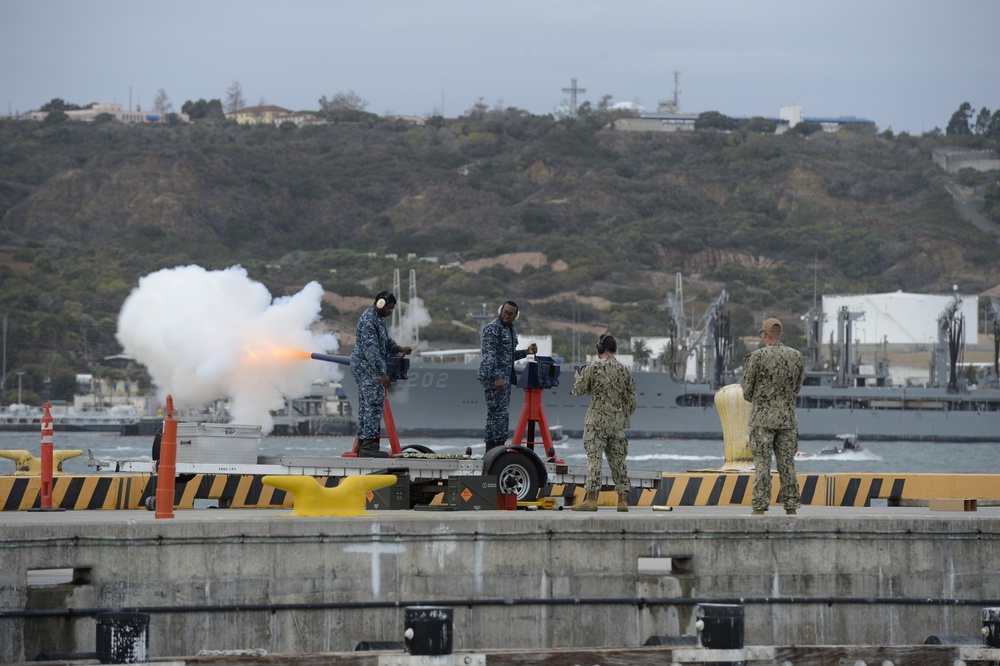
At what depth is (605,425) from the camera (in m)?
11.5

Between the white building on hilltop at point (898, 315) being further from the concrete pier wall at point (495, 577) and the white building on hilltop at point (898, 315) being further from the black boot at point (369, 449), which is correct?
the concrete pier wall at point (495, 577)

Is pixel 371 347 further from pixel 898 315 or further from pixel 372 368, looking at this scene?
pixel 898 315

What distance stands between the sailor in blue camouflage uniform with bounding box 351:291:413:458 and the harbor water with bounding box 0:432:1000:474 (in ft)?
98.6

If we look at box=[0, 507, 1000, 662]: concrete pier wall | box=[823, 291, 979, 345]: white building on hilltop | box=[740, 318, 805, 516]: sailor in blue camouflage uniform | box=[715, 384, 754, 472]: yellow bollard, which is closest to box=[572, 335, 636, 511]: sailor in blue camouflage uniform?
box=[740, 318, 805, 516]: sailor in blue camouflage uniform

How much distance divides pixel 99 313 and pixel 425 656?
155677 millimetres

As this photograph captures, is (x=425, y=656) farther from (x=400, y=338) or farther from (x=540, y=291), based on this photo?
(x=540, y=291)

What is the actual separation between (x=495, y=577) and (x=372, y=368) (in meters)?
3.64

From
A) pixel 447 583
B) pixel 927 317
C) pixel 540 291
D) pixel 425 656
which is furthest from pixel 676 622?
pixel 540 291

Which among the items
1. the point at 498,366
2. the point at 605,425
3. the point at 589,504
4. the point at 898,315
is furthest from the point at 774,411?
the point at 898,315

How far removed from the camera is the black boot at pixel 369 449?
12.7 m

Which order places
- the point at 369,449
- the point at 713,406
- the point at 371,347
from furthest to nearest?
the point at 713,406, the point at 371,347, the point at 369,449

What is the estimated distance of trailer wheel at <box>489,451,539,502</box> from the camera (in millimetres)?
11656

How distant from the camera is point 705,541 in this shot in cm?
998

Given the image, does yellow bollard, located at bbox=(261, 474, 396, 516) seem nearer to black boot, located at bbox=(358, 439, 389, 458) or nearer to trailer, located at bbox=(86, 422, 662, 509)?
trailer, located at bbox=(86, 422, 662, 509)
